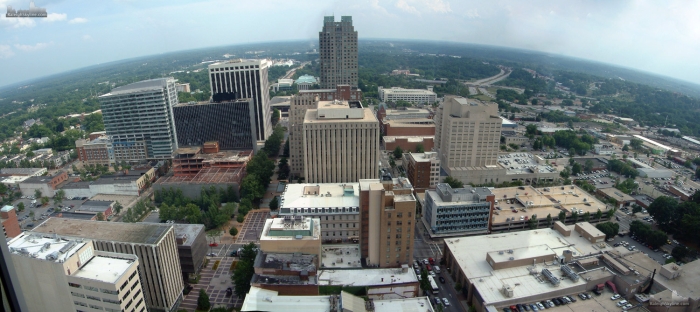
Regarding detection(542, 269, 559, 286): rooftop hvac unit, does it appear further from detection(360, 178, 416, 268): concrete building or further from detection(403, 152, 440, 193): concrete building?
detection(403, 152, 440, 193): concrete building

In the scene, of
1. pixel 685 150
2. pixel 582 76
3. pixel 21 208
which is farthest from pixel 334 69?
pixel 582 76

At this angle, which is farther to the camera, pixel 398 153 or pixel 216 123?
pixel 398 153

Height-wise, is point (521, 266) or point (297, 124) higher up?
point (297, 124)

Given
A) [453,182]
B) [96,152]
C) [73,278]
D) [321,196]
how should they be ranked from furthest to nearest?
[96,152], [453,182], [321,196], [73,278]

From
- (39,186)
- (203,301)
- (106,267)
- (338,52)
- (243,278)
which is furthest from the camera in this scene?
(338,52)

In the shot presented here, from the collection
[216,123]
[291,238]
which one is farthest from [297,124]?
[291,238]

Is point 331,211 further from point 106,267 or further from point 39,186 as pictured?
point 39,186

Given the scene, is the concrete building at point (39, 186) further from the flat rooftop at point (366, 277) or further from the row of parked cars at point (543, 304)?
the row of parked cars at point (543, 304)
